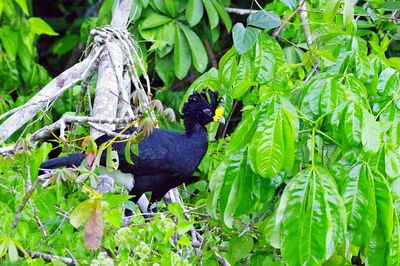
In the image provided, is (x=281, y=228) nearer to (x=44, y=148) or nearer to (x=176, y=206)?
(x=176, y=206)

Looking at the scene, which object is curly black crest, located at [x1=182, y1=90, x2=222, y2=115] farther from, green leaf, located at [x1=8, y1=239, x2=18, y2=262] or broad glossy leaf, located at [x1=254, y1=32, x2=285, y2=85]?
green leaf, located at [x1=8, y1=239, x2=18, y2=262]

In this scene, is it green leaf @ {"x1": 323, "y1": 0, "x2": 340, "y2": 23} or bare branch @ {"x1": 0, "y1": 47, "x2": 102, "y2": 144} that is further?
bare branch @ {"x1": 0, "y1": 47, "x2": 102, "y2": 144}

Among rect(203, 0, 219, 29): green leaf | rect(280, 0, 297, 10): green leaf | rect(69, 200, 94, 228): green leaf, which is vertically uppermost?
rect(280, 0, 297, 10): green leaf

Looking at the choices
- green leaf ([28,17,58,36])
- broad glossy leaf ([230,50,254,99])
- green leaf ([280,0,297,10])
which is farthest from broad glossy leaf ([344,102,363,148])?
green leaf ([28,17,58,36])

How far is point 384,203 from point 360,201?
0.07m

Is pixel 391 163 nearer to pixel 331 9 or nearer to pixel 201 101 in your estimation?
pixel 331 9

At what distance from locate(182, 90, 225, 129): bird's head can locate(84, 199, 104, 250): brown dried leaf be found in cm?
154

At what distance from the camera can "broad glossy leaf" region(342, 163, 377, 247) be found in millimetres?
2703

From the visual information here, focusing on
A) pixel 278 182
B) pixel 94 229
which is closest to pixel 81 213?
pixel 94 229

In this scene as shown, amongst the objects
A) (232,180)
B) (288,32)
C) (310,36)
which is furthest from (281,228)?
(288,32)

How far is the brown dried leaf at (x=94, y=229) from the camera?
251 cm

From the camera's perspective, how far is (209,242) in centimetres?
342

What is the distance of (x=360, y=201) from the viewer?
271 centimetres

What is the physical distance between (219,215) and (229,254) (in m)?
0.15
